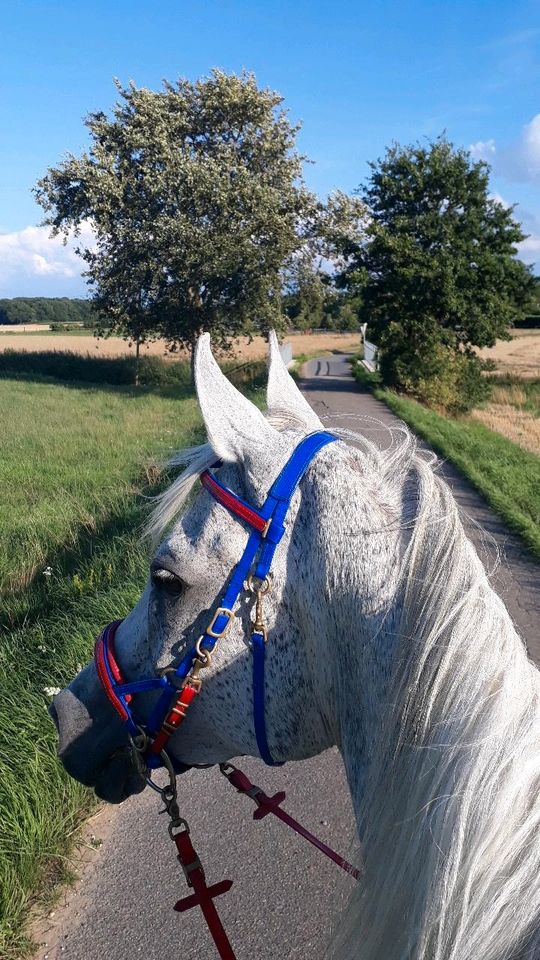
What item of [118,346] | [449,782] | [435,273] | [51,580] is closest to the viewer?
[449,782]

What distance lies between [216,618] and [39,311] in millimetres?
123671

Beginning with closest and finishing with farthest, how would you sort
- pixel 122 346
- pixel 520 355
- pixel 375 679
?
pixel 375 679 → pixel 520 355 → pixel 122 346

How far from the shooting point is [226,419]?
1707mm

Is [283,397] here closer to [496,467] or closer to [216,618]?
[216,618]

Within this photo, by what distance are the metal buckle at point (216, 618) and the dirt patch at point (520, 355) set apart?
32632 millimetres

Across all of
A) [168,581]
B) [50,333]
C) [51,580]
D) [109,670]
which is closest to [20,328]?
[50,333]

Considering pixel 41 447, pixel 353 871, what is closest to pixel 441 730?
pixel 353 871

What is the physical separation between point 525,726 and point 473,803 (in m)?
0.17

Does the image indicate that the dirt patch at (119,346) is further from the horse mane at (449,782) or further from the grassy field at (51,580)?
the horse mane at (449,782)

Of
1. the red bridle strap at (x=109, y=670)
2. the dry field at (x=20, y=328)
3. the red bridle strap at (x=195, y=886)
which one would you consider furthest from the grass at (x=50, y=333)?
the red bridle strap at (x=195, y=886)

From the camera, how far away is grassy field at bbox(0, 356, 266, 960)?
311 cm

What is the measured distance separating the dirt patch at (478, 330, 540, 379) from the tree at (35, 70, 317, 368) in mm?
12429

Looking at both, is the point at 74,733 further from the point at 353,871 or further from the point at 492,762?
the point at 492,762

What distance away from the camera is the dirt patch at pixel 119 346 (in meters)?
39.9
